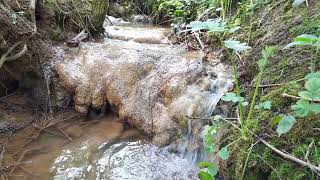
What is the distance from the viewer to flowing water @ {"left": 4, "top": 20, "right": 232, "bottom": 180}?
9.86ft

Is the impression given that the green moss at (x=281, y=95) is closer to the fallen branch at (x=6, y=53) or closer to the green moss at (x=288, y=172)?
the green moss at (x=288, y=172)

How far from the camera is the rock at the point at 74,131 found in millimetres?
3557

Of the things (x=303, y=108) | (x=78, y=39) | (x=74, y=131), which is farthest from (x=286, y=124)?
(x=78, y=39)

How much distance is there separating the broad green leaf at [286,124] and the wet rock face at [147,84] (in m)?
1.44

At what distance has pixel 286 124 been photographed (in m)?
1.69

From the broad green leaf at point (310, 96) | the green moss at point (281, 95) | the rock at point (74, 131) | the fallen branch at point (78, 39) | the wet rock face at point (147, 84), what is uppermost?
the broad green leaf at point (310, 96)

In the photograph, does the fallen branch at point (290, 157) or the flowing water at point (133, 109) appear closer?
the fallen branch at point (290, 157)

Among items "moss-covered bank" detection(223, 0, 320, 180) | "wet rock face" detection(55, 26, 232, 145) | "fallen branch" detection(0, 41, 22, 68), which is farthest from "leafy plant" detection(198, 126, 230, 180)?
"fallen branch" detection(0, 41, 22, 68)

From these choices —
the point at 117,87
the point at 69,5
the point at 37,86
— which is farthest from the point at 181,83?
the point at 69,5

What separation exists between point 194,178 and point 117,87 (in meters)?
1.53

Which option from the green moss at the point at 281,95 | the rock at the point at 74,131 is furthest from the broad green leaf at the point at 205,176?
the rock at the point at 74,131

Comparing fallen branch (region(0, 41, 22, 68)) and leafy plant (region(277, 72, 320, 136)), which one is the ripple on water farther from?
leafy plant (region(277, 72, 320, 136))

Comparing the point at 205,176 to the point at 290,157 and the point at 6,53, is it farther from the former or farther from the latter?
the point at 6,53

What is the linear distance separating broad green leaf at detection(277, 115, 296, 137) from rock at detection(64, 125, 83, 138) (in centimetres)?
239
